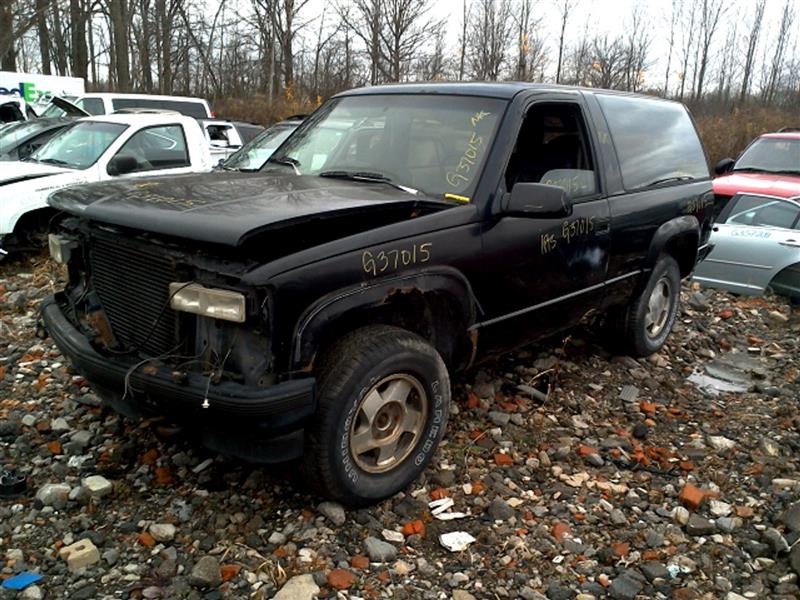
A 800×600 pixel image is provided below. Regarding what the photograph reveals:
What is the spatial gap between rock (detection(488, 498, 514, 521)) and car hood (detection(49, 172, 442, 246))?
1.58m

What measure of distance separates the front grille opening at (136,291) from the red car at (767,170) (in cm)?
943

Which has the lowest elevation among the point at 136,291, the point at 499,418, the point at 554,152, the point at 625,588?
the point at 625,588

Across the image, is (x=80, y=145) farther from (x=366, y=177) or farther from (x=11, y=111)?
(x=11, y=111)

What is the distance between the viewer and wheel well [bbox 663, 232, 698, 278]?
5.54 meters

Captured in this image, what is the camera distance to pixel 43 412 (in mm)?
4242

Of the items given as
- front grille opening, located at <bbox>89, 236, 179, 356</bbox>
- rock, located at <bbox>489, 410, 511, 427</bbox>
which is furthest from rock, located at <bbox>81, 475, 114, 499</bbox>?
rock, located at <bbox>489, 410, 511, 427</bbox>

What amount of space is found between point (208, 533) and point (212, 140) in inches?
497

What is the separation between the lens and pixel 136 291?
125 inches

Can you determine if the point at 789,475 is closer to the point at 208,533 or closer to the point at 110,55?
the point at 208,533

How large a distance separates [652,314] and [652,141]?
4.65ft

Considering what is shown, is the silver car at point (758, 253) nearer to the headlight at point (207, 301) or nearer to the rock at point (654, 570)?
the rock at point (654, 570)

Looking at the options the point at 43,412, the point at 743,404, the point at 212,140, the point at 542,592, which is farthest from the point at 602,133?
the point at 212,140

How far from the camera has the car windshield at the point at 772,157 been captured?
37.3 ft

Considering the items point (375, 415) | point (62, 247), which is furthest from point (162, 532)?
point (62, 247)
